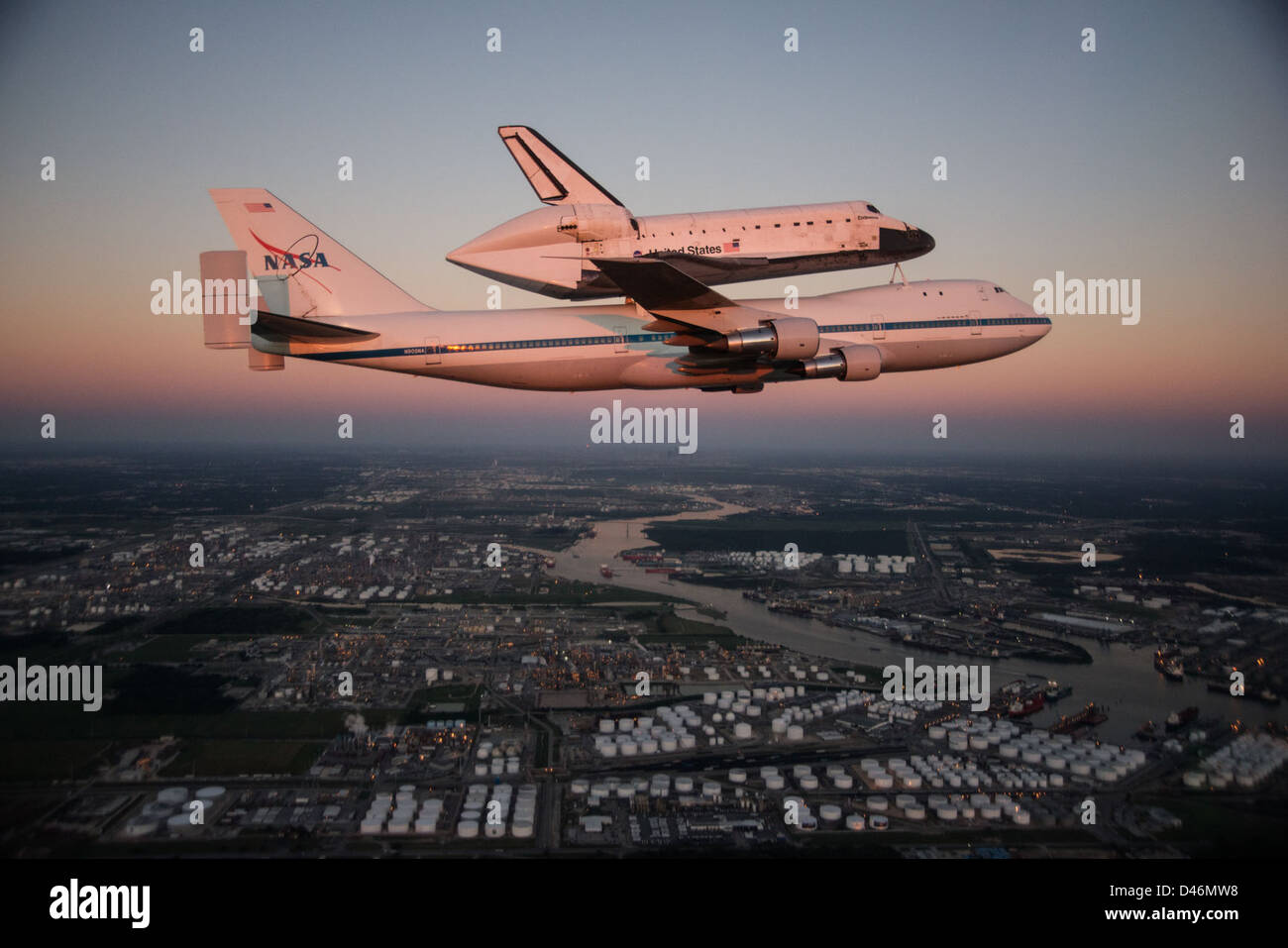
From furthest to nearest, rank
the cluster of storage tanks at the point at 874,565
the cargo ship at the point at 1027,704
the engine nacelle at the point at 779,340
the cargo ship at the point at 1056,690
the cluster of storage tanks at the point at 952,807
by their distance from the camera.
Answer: the cluster of storage tanks at the point at 874,565 < the cargo ship at the point at 1056,690 < the cargo ship at the point at 1027,704 < the cluster of storage tanks at the point at 952,807 < the engine nacelle at the point at 779,340

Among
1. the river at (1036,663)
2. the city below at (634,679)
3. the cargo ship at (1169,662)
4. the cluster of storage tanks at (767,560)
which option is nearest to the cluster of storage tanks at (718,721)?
the city below at (634,679)

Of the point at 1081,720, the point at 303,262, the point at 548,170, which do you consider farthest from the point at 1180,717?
the point at 303,262

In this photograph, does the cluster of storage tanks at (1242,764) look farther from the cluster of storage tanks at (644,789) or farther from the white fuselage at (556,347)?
the white fuselage at (556,347)

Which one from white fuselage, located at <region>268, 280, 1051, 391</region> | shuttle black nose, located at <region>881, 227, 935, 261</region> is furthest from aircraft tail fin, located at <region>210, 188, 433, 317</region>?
shuttle black nose, located at <region>881, 227, 935, 261</region>

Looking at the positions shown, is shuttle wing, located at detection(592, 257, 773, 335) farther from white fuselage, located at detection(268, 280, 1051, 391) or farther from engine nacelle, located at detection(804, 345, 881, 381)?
engine nacelle, located at detection(804, 345, 881, 381)

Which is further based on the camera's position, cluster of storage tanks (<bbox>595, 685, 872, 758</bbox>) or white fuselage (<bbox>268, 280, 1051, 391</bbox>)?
cluster of storage tanks (<bbox>595, 685, 872, 758</bbox>)
